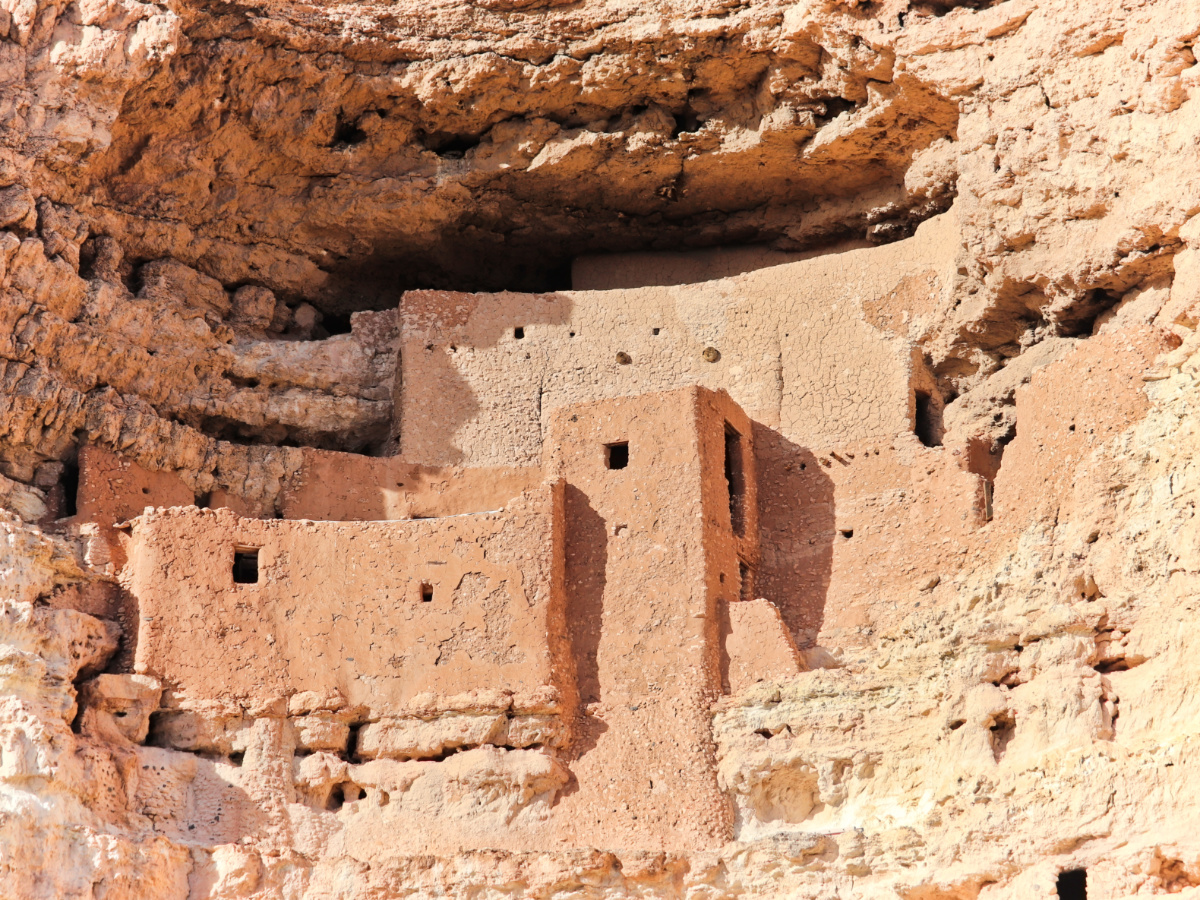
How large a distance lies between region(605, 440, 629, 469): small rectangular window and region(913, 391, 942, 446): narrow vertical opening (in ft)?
Result: 10.7

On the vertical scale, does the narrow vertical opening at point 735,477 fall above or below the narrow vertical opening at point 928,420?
below

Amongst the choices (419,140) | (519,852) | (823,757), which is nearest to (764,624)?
(823,757)

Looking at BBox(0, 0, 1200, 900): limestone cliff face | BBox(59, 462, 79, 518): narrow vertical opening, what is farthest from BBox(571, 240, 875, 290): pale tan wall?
BBox(59, 462, 79, 518): narrow vertical opening

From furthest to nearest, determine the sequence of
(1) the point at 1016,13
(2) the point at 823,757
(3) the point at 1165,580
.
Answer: (1) the point at 1016,13, (2) the point at 823,757, (3) the point at 1165,580

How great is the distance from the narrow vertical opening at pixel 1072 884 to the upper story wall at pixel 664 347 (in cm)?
662

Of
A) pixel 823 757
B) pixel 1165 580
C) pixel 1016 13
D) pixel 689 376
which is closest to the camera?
pixel 1165 580

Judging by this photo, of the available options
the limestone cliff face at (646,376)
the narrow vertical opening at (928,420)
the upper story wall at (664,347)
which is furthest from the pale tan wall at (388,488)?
the narrow vertical opening at (928,420)

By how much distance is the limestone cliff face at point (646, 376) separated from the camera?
18.9 m

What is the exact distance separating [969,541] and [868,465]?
65.7 inches

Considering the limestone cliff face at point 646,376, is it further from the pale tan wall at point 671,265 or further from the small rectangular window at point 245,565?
the small rectangular window at point 245,565

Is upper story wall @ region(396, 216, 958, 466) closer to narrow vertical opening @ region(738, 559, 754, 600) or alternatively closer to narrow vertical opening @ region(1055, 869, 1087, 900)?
narrow vertical opening @ region(738, 559, 754, 600)

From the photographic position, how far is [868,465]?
22.0 meters

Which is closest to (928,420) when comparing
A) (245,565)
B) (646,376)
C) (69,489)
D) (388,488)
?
(646,376)

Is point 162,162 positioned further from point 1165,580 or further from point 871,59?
point 1165,580
